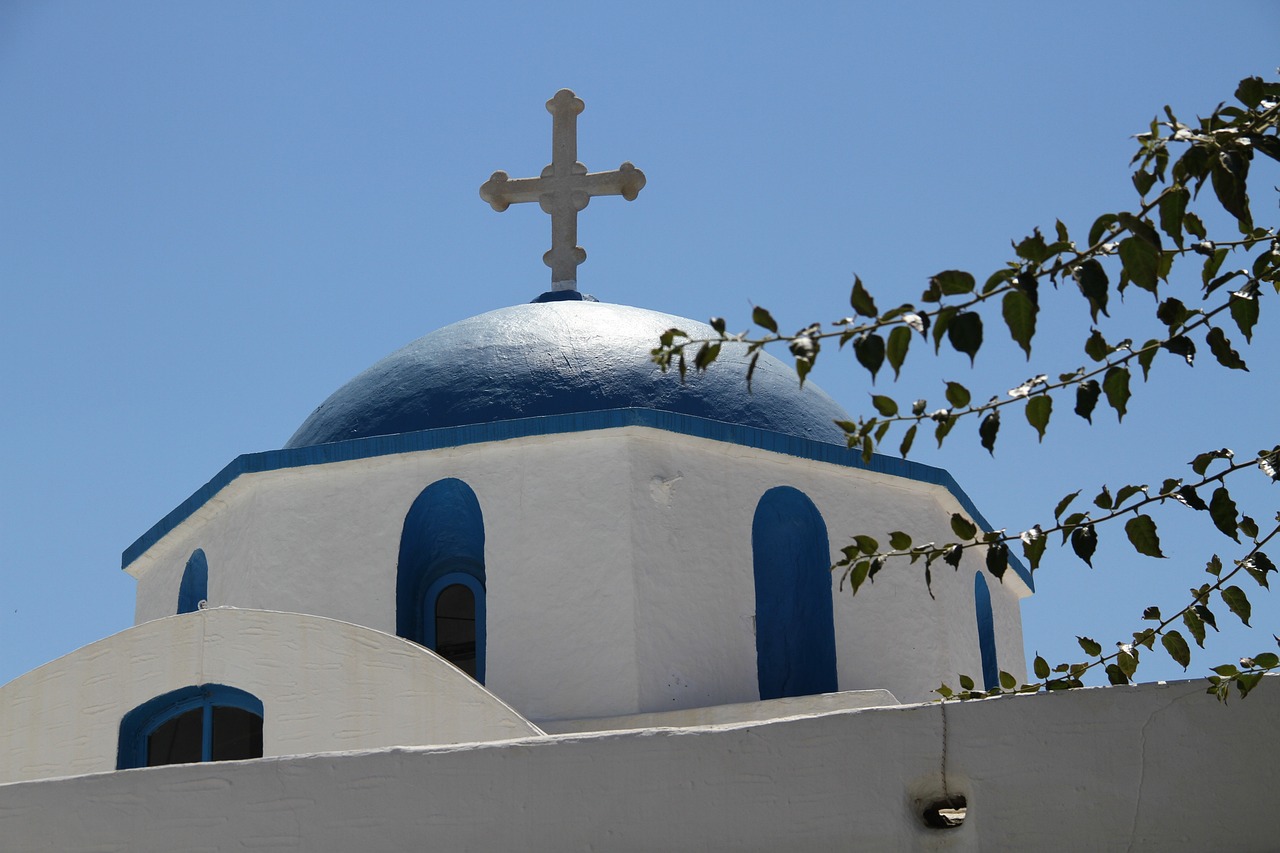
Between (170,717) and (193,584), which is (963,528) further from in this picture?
(193,584)

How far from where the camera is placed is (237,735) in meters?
7.83

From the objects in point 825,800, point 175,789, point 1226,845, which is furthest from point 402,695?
point 1226,845

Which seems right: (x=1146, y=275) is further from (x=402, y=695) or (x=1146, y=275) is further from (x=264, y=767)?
(x=402, y=695)

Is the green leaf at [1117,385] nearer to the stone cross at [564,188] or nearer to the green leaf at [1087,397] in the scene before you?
the green leaf at [1087,397]

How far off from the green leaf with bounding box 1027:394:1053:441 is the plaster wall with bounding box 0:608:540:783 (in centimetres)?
286

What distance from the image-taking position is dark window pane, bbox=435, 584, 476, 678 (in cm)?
872

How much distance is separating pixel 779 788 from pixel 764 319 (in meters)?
1.49

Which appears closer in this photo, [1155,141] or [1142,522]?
[1155,141]

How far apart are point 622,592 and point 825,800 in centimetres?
376

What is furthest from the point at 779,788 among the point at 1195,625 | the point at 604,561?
the point at 604,561

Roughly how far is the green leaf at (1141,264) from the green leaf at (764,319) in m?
0.82

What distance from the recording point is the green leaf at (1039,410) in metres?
3.96

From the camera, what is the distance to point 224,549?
8.88 meters

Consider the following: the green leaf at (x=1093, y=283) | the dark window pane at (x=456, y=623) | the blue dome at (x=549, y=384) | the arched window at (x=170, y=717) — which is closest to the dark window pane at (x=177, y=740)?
the arched window at (x=170, y=717)
